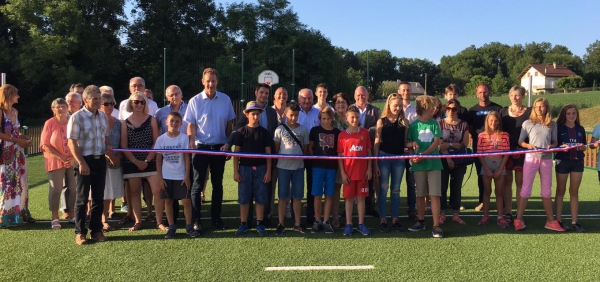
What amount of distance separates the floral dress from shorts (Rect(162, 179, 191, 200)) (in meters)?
2.22

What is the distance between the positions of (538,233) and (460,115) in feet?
6.63

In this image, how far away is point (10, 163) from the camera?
6.07 meters

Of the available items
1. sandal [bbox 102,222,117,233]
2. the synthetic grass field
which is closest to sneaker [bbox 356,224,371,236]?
the synthetic grass field

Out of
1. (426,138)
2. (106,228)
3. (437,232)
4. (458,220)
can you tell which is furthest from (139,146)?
(458,220)

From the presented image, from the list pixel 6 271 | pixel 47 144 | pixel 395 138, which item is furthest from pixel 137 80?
pixel 395 138

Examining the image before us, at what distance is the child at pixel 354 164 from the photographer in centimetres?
559

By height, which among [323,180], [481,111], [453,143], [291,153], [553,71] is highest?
[553,71]

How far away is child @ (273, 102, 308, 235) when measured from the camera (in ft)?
18.7

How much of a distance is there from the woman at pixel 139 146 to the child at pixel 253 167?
1.09 metres

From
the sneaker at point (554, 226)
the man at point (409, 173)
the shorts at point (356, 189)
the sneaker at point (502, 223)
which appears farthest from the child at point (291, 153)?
the sneaker at point (554, 226)

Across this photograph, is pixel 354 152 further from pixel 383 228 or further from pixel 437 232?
pixel 437 232

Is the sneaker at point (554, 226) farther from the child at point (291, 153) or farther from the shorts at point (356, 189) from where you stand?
the child at point (291, 153)

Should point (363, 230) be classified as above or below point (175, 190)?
below

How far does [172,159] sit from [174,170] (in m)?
0.14
